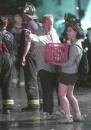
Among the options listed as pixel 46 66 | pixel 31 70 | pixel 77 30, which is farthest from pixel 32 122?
pixel 77 30

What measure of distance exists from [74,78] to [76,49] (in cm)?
49

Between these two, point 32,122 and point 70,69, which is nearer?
point 70,69

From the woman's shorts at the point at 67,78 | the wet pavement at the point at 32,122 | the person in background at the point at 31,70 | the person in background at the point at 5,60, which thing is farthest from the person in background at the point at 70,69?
the person in background at the point at 5,60

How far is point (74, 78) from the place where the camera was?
10.1 m

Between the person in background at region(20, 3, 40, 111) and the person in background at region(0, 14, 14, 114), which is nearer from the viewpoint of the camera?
the person in background at region(0, 14, 14, 114)

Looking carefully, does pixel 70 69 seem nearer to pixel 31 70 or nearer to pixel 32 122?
pixel 32 122

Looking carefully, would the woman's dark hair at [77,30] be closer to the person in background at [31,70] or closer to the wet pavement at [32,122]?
the person in background at [31,70]

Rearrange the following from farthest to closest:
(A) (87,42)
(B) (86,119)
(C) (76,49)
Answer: (A) (87,42) < (B) (86,119) < (C) (76,49)

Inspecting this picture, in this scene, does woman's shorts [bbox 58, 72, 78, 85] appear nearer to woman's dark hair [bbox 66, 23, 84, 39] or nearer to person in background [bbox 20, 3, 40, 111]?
woman's dark hair [bbox 66, 23, 84, 39]

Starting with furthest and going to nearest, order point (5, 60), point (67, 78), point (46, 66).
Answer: point (5, 60) < point (46, 66) < point (67, 78)

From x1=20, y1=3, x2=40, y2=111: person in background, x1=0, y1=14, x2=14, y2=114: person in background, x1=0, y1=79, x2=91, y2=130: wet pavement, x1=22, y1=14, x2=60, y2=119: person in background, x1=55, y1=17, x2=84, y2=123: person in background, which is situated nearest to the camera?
x1=0, y1=79, x2=91, y2=130: wet pavement

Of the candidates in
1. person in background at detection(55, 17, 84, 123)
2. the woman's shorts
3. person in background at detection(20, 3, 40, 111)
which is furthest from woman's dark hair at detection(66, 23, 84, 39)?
person in background at detection(20, 3, 40, 111)

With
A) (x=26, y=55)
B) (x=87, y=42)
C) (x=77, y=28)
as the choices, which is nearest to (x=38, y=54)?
(x=26, y=55)

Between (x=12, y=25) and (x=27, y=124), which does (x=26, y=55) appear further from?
(x=12, y=25)
